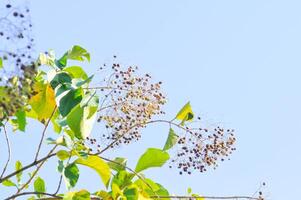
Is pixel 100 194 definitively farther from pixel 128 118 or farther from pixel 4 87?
pixel 4 87

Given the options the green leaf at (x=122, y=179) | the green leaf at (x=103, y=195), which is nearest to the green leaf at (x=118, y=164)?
the green leaf at (x=122, y=179)

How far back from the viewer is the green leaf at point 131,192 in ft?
10.0

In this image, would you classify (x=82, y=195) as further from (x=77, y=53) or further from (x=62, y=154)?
(x=77, y=53)

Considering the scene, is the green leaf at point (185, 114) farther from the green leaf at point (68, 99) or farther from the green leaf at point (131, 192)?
the green leaf at point (68, 99)

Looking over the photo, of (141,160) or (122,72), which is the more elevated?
(122,72)

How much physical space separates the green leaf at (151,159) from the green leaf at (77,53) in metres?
0.61

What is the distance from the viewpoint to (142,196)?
10.0 ft

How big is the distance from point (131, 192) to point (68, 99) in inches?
18.6

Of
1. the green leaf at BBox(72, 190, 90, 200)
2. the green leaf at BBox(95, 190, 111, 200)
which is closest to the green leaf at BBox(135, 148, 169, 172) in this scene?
the green leaf at BBox(95, 190, 111, 200)

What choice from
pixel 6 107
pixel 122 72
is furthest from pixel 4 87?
pixel 122 72

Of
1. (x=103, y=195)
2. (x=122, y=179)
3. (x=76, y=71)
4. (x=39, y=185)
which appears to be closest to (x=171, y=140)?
(x=122, y=179)

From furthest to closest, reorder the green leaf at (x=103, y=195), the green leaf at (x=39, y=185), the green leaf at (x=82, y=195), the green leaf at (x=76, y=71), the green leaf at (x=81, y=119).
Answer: the green leaf at (x=39, y=185) < the green leaf at (x=76, y=71) < the green leaf at (x=103, y=195) < the green leaf at (x=82, y=195) < the green leaf at (x=81, y=119)

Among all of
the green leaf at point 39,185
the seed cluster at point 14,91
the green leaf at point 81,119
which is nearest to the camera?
the seed cluster at point 14,91

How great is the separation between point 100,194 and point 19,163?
71cm
